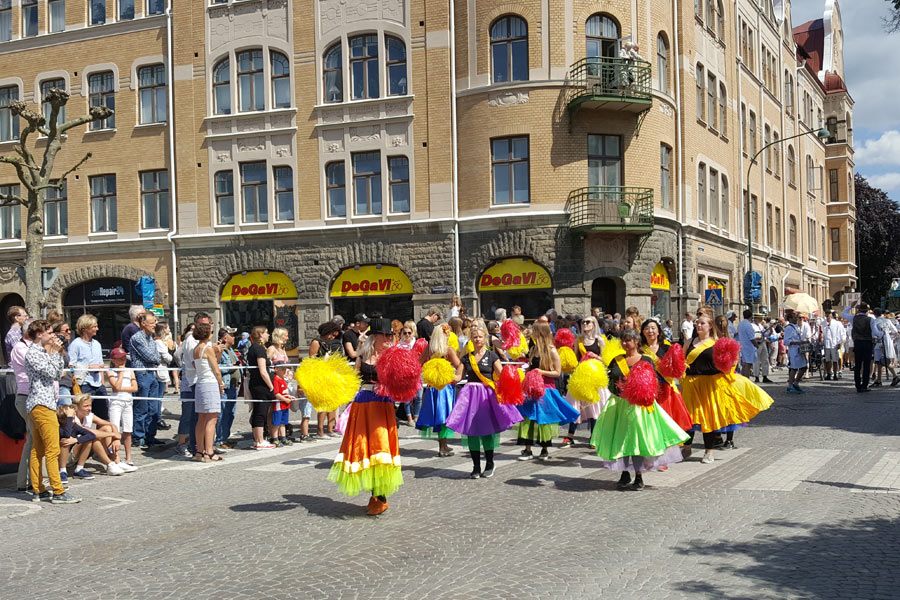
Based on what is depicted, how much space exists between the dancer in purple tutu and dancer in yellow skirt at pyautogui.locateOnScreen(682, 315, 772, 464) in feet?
7.79

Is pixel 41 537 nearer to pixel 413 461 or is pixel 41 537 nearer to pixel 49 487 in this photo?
pixel 49 487

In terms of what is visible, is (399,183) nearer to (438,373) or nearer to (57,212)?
(57,212)

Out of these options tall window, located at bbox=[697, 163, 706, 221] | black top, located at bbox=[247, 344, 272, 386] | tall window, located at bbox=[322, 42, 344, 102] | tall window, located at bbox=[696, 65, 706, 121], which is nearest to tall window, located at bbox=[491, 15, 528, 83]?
tall window, located at bbox=[322, 42, 344, 102]

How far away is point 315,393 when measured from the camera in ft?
26.2

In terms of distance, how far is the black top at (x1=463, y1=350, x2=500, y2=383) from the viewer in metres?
9.93

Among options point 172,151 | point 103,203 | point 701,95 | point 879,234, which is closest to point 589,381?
point 172,151

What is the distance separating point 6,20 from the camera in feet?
109

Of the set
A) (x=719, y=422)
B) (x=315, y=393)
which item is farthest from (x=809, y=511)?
(x=315, y=393)

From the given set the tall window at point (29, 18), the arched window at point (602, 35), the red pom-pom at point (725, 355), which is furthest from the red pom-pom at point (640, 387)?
the tall window at point (29, 18)

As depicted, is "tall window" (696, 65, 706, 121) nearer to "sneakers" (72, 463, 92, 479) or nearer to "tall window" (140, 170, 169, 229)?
"tall window" (140, 170, 169, 229)

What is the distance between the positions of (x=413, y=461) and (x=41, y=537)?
4933 mm

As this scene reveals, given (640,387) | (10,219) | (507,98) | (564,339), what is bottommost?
(640,387)

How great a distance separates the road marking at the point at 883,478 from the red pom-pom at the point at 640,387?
87.1 inches

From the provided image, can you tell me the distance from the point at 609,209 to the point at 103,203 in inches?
711
